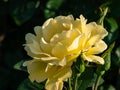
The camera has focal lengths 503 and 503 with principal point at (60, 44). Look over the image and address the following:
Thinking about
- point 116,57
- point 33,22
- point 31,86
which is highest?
point 31,86

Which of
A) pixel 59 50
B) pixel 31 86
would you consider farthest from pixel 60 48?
pixel 31 86

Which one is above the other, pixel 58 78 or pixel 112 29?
pixel 58 78

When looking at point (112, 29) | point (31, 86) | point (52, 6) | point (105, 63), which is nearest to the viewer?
point (105, 63)

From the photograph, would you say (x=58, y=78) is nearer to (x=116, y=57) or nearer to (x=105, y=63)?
(x=105, y=63)

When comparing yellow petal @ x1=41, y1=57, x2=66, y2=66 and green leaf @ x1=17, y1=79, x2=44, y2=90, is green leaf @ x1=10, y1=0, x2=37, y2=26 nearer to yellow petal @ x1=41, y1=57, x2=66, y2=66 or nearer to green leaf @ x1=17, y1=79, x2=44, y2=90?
green leaf @ x1=17, y1=79, x2=44, y2=90

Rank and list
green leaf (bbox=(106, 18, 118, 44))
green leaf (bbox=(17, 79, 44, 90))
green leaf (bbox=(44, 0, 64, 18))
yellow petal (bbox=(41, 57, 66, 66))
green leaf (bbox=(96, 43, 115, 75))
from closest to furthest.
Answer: yellow petal (bbox=(41, 57, 66, 66)), green leaf (bbox=(96, 43, 115, 75)), green leaf (bbox=(17, 79, 44, 90)), green leaf (bbox=(106, 18, 118, 44)), green leaf (bbox=(44, 0, 64, 18))

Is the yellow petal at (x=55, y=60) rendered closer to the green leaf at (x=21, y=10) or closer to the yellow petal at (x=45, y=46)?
the yellow petal at (x=45, y=46)

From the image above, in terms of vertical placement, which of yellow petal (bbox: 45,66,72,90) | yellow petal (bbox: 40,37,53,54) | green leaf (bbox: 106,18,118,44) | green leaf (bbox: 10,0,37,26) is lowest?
green leaf (bbox: 106,18,118,44)

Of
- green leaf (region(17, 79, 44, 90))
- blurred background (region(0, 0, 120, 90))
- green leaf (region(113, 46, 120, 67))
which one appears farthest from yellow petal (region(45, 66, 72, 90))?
green leaf (region(113, 46, 120, 67))
